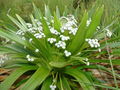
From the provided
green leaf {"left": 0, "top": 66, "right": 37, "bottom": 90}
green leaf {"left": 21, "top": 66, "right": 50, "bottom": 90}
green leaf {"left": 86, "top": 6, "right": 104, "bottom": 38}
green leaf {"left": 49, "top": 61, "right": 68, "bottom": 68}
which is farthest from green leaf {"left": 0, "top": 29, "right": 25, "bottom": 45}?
green leaf {"left": 86, "top": 6, "right": 104, "bottom": 38}

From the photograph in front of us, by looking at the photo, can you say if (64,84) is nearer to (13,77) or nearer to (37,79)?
(37,79)

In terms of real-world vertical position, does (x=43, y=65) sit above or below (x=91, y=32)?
below

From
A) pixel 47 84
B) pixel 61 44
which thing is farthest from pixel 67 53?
pixel 47 84

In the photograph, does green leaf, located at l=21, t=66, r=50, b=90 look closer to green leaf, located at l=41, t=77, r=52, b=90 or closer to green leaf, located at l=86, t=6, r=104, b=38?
green leaf, located at l=41, t=77, r=52, b=90

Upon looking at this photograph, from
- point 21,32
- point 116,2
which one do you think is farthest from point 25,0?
point 21,32

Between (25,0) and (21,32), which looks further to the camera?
(25,0)

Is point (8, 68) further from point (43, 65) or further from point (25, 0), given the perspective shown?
point (25, 0)

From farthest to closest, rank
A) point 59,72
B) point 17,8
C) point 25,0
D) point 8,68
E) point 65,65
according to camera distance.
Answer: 1. point 25,0
2. point 17,8
3. point 8,68
4. point 59,72
5. point 65,65
